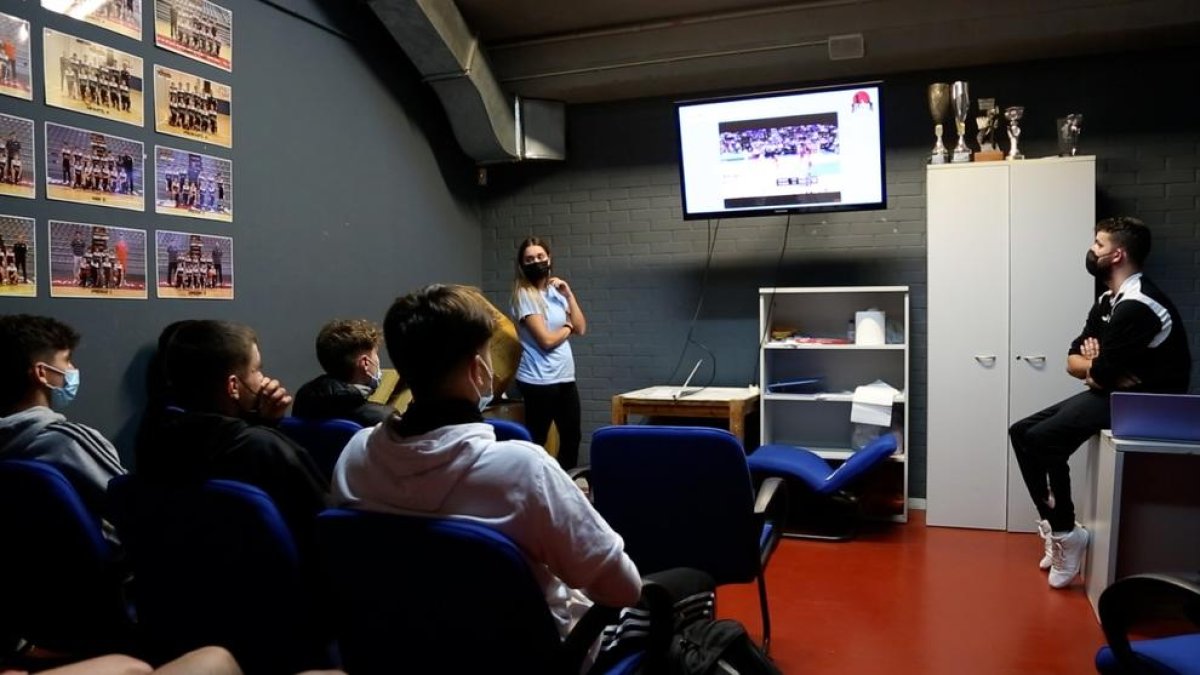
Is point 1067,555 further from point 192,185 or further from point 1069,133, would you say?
point 192,185

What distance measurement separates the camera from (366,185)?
14.4 feet

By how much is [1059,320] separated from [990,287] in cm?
37

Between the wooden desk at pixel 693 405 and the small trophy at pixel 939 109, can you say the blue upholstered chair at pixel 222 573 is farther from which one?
the small trophy at pixel 939 109

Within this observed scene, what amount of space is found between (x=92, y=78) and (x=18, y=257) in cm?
73

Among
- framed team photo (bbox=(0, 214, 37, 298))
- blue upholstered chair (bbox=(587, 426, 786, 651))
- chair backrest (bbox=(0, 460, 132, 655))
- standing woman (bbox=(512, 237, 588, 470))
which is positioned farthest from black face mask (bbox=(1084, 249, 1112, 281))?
framed team photo (bbox=(0, 214, 37, 298))

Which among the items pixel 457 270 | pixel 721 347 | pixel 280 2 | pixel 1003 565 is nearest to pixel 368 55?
pixel 280 2

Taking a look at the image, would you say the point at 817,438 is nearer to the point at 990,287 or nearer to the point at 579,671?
the point at 990,287

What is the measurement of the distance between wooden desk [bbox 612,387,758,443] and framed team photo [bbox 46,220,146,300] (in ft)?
8.10

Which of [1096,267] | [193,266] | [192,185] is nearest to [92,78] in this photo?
[192,185]

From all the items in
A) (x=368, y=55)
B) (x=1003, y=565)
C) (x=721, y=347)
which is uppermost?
(x=368, y=55)

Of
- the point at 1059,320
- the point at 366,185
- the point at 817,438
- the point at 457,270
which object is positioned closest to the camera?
the point at 1059,320

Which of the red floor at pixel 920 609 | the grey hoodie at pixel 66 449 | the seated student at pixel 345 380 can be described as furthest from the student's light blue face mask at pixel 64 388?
the red floor at pixel 920 609

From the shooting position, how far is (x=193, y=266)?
331 centimetres

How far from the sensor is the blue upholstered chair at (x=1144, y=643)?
157 cm
